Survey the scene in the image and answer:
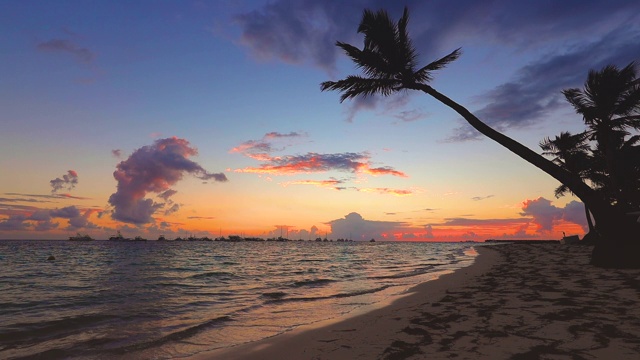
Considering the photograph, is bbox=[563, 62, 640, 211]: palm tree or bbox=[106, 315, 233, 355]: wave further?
bbox=[563, 62, 640, 211]: palm tree

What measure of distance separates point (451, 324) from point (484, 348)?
5.55 ft

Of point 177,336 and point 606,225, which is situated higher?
point 606,225

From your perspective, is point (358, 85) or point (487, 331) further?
point (358, 85)

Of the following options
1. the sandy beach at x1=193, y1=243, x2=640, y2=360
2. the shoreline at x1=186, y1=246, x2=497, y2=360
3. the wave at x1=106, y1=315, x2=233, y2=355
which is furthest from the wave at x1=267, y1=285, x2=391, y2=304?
the shoreline at x1=186, y1=246, x2=497, y2=360

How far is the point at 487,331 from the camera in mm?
5895

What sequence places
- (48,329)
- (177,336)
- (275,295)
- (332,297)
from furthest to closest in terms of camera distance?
(275,295)
(332,297)
(48,329)
(177,336)

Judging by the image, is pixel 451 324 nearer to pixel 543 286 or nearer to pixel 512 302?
pixel 512 302

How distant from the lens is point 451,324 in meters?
6.66

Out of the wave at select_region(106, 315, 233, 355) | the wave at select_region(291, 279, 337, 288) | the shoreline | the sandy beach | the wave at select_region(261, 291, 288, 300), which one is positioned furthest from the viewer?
the wave at select_region(291, 279, 337, 288)

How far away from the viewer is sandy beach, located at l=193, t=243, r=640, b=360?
4.88 m

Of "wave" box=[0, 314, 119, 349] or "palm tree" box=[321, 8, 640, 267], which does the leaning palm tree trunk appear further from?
"wave" box=[0, 314, 119, 349]

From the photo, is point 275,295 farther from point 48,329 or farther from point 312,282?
point 48,329

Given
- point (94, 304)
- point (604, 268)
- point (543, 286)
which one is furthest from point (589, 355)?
point (94, 304)

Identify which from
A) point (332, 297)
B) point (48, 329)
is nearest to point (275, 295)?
point (332, 297)
